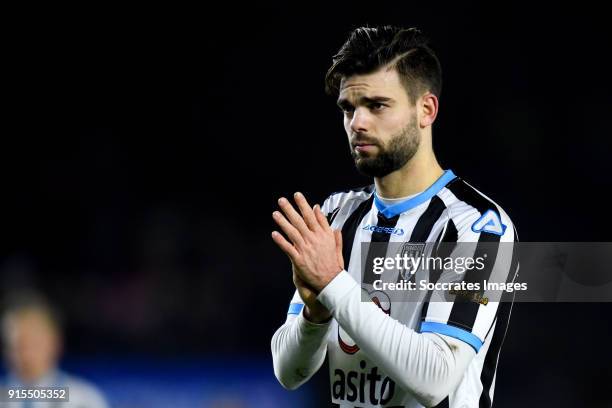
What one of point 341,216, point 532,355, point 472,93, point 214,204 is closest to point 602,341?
point 532,355

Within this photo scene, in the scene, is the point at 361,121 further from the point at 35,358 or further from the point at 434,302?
the point at 35,358

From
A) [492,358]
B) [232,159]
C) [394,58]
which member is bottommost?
[492,358]

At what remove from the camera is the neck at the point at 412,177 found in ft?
8.61

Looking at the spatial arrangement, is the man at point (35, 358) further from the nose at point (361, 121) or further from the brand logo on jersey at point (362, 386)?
the nose at point (361, 121)

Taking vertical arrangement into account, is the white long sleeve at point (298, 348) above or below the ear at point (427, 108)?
below

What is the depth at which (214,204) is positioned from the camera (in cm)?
754

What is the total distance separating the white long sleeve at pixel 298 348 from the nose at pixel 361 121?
58cm

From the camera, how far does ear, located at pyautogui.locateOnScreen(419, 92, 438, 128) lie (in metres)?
2.63

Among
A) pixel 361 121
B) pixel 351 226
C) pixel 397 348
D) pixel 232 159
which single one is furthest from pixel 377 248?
pixel 232 159

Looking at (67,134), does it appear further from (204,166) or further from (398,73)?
(398,73)

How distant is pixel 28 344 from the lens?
4953 millimetres

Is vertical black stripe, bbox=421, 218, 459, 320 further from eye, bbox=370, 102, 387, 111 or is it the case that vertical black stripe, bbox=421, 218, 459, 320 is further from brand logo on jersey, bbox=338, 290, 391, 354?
eye, bbox=370, 102, 387, 111

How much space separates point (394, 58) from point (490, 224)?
0.60 metres

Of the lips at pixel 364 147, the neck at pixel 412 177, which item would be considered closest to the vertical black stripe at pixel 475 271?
the neck at pixel 412 177
